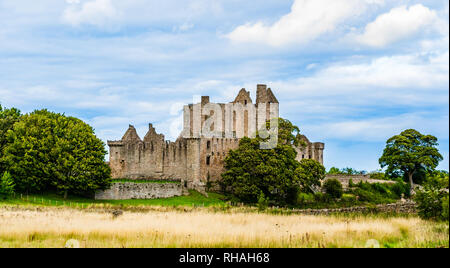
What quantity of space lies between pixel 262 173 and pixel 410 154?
2066 centimetres

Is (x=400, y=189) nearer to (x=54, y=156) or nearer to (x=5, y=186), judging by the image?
(x=54, y=156)

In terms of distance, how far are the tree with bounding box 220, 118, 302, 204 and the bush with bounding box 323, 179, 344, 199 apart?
7.22 meters

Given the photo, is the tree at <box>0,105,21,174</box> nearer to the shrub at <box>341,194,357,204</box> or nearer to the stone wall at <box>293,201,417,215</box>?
the stone wall at <box>293,201,417,215</box>

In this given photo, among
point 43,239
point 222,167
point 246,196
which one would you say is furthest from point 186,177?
point 43,239

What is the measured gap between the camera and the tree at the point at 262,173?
51562 mm

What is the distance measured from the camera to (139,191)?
53250mm

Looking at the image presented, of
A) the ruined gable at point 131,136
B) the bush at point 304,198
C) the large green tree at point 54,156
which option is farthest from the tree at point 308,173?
the ruined gable at point 131,136

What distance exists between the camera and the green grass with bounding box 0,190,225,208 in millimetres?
42719

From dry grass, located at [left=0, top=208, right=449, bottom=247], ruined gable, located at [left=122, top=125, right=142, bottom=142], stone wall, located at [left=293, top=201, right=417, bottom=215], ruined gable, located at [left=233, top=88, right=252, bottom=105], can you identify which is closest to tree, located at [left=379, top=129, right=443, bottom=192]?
stone wall, located at [left=293, top=201, right=417, bottom=215]

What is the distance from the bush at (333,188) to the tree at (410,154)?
813cm

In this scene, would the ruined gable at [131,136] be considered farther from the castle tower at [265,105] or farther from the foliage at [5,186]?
the foliage at [5,186]

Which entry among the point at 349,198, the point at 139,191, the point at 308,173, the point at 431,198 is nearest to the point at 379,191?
the point at 349,198
